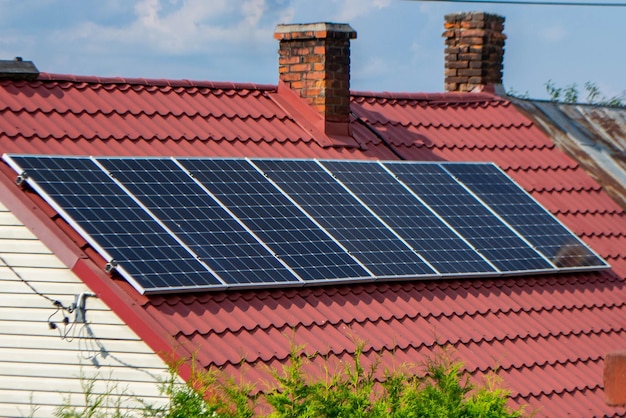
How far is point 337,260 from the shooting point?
480 inches

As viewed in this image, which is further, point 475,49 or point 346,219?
point 475,49

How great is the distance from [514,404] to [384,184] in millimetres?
3241

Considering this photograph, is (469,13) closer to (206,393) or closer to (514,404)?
(514,404)

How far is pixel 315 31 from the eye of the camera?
15312mm

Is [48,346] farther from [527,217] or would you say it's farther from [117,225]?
[527,217]

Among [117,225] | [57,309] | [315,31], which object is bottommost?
[57,309]

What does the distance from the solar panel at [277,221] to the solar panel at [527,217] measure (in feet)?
9.89

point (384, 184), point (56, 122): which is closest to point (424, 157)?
point (384, 184)

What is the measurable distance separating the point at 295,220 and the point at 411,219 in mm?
1675

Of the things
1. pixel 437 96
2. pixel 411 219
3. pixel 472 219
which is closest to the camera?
pixel 411 219

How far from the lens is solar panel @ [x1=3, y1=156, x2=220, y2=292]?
1064 cm

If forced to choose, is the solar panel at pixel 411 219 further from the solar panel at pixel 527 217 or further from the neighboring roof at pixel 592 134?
the neighboring roof at pixel 592 134

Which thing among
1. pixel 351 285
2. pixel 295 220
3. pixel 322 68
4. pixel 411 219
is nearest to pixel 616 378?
pixel 351 285

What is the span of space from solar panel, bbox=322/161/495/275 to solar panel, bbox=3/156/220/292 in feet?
9.58
